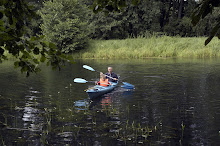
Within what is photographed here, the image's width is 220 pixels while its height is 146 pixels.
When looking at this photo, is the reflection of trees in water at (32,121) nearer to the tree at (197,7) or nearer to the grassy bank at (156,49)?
the tree at (197,7)

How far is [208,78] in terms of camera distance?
60.7 ft

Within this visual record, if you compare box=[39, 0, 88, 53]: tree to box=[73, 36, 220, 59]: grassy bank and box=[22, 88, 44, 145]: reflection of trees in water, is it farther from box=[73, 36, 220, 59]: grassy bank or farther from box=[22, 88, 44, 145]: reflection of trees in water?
box=[22, 88, 44, 145]: reflection of trees in water

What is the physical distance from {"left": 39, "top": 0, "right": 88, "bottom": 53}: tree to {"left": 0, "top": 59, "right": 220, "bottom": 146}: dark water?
2086cm

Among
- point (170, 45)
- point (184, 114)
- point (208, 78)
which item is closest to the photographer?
point (184, 114)

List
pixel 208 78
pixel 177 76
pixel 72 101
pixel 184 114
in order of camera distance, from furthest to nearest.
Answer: pixel 177 76 < pixel 208 78 < pixel 72 101 < pixel 184 114

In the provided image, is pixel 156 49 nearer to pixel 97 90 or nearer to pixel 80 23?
pixel 80 23

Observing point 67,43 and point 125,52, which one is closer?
point 125,52

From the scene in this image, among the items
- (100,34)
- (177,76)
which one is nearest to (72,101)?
(177,76)

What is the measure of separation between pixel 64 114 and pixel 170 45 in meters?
26.7

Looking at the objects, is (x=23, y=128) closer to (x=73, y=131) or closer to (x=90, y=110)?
(x=73, y=131)

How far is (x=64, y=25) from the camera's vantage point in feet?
119

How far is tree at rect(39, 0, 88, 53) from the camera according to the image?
36.8 meters

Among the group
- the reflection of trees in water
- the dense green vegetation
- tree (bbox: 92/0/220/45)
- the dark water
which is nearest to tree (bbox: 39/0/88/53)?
the dense green vegetation

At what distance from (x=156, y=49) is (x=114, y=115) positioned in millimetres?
25681
